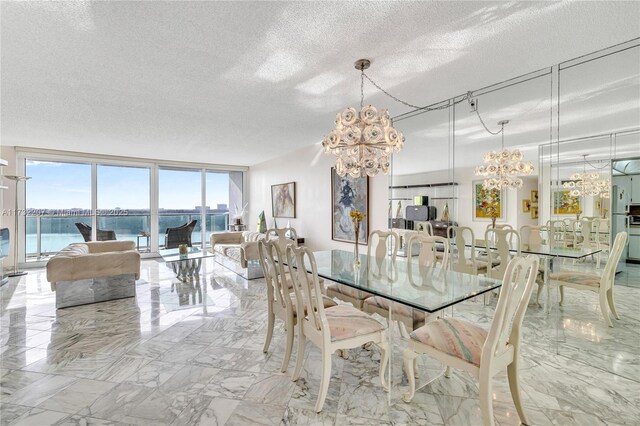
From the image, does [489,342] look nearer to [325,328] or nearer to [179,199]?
[325,328]

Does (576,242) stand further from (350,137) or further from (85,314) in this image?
(85,314)

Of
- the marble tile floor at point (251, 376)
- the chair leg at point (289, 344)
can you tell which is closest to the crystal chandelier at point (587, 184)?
the marble tile floor at point (251, 376)

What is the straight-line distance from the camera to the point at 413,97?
3.25 meters

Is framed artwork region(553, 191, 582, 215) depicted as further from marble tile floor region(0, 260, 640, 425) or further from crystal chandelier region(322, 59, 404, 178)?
crystal chandelier region(322, 59, 404, 178)

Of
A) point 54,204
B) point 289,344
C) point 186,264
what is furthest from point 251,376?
point 54,204

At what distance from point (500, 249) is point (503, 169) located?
78 centimetres

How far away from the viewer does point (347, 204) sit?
500 centimetres

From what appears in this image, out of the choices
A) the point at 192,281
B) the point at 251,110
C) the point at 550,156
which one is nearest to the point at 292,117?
the point at 251,110

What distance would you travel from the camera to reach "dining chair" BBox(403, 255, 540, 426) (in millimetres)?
1513

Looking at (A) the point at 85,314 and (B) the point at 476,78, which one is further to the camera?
(A) the point at 85,314

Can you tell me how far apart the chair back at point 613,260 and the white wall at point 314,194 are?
2.33 meters

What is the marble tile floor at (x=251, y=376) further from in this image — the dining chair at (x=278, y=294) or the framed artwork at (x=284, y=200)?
the framed artwork at (x=284, y=200)

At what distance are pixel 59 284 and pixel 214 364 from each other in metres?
2.71

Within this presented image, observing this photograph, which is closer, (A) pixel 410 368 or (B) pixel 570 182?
(A) pixel 410 368
